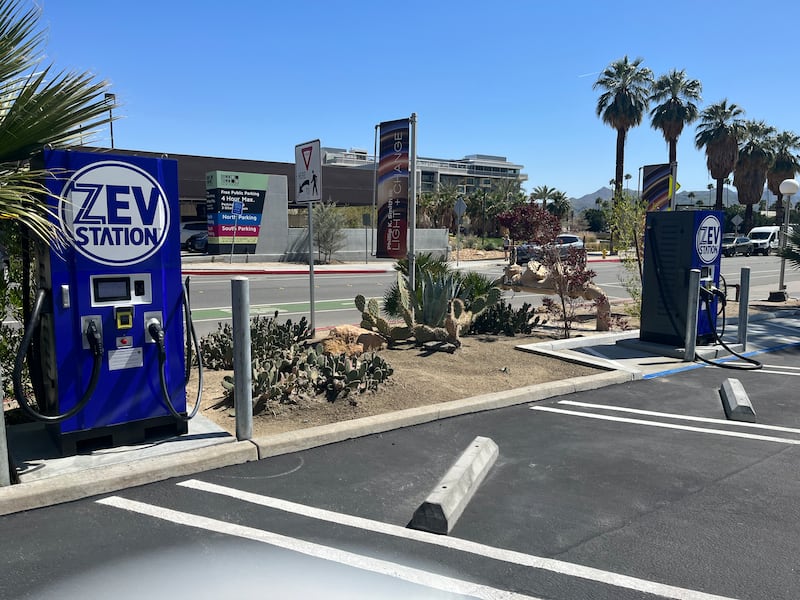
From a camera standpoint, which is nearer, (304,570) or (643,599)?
(643,599)

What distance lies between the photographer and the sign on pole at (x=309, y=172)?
8330 millimetres

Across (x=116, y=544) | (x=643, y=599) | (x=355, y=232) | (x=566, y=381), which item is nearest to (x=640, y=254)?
(x=566, y=381)

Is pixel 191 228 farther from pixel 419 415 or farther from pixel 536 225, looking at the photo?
pixel 419 415

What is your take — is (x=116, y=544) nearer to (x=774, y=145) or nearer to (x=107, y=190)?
(x=107, y=190)

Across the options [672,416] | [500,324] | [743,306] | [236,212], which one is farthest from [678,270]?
[236,212]

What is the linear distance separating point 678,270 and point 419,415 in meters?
4.92

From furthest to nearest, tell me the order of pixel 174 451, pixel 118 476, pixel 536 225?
pixel 536 225 → pixel 174 451 → pixel 118 476

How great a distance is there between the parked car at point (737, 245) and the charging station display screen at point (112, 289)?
1912 inches

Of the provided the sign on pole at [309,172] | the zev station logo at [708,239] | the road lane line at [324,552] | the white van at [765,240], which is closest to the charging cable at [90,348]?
the road lane line at [324,552]

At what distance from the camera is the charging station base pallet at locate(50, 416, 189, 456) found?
4.50 meters

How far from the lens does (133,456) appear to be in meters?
4.50

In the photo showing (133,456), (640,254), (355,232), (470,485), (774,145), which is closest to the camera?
(470,485)

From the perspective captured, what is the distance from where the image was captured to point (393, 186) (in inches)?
484

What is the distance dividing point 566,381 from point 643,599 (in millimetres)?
4084
